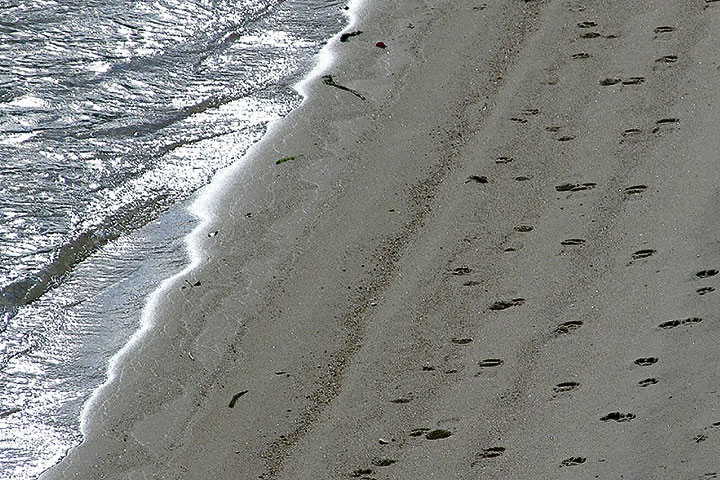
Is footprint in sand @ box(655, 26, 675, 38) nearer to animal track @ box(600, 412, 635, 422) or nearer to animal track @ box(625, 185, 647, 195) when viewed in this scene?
animal track @ box(625, 185, 647, 195)

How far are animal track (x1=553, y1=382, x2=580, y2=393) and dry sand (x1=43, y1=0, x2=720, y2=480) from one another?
0.04 feet

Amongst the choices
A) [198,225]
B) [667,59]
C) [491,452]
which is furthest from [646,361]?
[667,59]

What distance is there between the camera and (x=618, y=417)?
343 centimetres

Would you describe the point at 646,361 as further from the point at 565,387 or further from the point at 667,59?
the point at 667,59

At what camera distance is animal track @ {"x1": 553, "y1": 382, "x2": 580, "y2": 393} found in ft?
11.9

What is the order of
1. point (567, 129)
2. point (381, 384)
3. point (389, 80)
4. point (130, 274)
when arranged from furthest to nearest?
1. point (389, 80)
2. point (567, 129)
3. point (130, 274)
4. point (381, 384)

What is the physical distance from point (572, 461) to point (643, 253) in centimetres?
115

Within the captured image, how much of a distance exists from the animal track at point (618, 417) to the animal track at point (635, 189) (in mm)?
1400

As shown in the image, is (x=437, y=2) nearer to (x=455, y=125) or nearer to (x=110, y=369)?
(x=455, y=125)

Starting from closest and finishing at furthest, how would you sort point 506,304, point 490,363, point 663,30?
point 490,363
point 506,304
point 663,30

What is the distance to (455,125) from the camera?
539cm

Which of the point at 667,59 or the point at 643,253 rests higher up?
the point at 667,59

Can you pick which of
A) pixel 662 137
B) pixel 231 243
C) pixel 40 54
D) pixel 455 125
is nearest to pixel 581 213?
pixel 662 137

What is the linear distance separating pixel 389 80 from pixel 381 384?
255 cm
